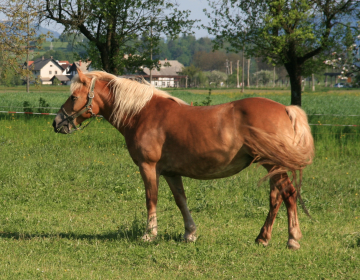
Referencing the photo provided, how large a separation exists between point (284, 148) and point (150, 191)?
169cm

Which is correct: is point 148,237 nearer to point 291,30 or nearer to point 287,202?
point 287,202

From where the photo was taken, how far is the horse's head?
5.24m

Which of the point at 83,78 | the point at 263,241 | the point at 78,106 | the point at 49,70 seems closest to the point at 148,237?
the point at 263,241

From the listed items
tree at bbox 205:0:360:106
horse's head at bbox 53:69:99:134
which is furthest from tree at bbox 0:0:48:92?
horse's head at bbox 53:69:99:134

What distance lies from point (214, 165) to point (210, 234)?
1.20 metres

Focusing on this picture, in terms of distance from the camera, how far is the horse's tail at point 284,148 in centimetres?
445

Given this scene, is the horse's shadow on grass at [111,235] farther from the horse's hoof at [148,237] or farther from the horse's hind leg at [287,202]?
the horse's hind leg at [287,202]

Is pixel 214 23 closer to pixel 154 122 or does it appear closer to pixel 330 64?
pixel 330 64

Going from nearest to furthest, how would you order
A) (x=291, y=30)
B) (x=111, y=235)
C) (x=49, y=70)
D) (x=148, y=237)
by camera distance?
(x=148, y=237), (x=111, y=235), (x=291, y=30), (x=49, y=70)

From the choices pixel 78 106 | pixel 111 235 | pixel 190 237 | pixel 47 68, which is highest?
pixel 47 68

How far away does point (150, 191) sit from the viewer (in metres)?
5.03

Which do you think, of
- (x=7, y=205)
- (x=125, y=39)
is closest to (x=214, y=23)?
(x=125, y=39)

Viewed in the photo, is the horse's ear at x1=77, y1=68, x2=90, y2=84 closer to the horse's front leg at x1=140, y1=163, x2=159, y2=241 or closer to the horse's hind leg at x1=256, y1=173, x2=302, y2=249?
the horse's front leg at x1=140, y1=163, x2=159, y2=241

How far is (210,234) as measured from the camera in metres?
5.50
